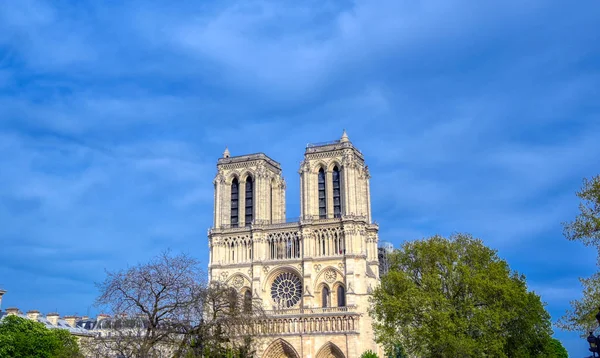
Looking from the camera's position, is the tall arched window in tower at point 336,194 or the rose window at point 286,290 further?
the tall arched window in tower at point 336,194

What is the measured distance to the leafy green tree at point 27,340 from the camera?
140 feet

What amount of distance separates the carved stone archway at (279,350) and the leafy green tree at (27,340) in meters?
23.8

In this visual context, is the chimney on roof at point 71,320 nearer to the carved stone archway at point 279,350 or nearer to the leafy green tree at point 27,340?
the leafy green tree at point 27,340

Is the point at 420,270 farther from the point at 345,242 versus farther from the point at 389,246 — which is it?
the point at 389,246

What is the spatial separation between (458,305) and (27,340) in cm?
2893

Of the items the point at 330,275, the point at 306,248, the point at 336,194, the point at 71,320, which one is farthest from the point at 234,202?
the point at 71,320

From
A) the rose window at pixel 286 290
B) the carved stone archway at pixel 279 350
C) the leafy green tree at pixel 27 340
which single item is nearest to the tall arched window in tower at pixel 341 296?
the rose window at pixel 286 290

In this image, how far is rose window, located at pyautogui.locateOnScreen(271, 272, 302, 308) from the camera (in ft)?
221

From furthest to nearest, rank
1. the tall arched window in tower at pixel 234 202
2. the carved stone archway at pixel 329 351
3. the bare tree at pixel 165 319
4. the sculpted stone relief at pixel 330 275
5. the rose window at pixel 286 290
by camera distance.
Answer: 1. the tall arched window in tower at pixel 234 202
2. the rose window at pixel 286 290
3. the sculpted stone relief at pixel 330 275
4. the carved stone archway at pixel 329 351
5. the bare tree at pixel 165 319

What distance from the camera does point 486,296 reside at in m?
36.1

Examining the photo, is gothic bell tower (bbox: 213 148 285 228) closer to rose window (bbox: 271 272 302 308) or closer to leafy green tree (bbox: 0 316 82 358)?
rose window (bbox: 271 272 302 308)

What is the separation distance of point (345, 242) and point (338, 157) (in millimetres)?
9813

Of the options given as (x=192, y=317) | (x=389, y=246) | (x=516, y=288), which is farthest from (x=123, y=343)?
(x=389, y=246)

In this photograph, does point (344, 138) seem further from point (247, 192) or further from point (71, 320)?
point (71, 320)
